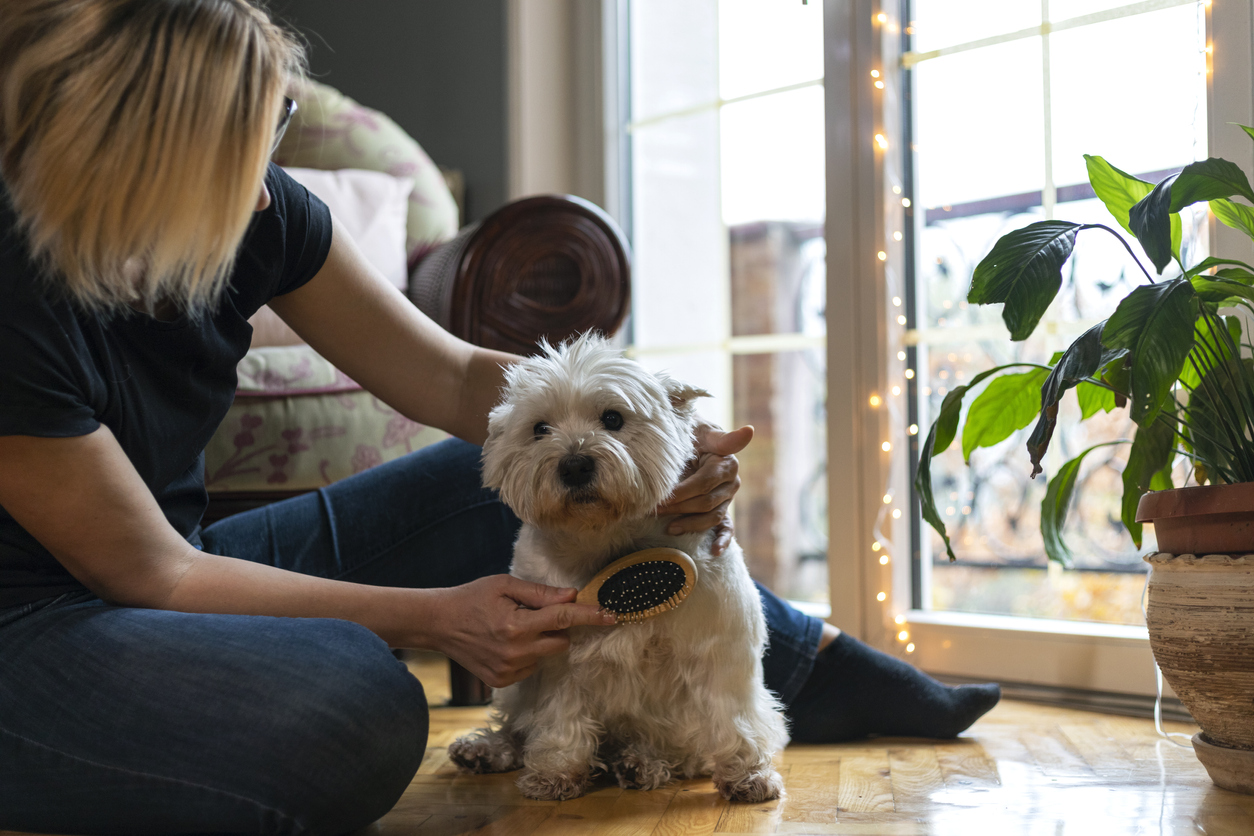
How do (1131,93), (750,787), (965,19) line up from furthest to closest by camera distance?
1. (965,19)
2. (1131,93)
3. (750,787)

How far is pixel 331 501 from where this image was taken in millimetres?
1419

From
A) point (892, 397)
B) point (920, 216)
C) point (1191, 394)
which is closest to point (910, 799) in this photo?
point (1191, 394)

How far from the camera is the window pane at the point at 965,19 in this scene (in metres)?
1.91

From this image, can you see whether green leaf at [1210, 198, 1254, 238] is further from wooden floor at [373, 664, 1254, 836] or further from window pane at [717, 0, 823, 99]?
window pane at [717, 0, 823, 99]

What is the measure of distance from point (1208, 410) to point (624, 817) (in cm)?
88

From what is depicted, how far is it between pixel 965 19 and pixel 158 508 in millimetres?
1758

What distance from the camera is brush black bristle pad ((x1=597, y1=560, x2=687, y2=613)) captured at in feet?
3.56

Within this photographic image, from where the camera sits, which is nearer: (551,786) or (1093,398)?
(551,786)

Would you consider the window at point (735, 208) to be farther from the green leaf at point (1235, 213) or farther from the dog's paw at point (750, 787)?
the dog's paw at point (750, 787)

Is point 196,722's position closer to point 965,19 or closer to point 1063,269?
point 1063,269

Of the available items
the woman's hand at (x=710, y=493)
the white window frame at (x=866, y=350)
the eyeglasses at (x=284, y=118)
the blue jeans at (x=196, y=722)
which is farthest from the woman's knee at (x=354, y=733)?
the white window frame at (x=866, y=350)

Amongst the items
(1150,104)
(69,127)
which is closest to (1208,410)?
(1150,104)

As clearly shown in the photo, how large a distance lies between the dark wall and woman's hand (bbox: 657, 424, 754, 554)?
164 centimetres

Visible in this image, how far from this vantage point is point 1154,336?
106 cm
